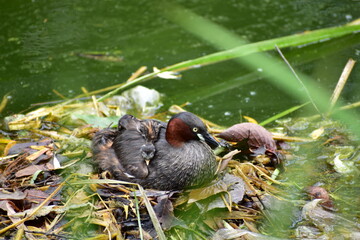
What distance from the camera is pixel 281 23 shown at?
8078 millimetres

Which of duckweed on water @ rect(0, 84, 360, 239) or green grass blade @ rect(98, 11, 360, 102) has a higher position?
green grass blade @ rect(98, 11, 360, 102)

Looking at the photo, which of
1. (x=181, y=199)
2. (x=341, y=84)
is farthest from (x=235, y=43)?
(x=181, y=199)

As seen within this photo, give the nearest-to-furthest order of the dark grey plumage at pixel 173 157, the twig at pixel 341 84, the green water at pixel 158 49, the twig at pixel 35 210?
1. the twig at pixel 35 210
2. the dark grey plumage at pixel 173 157
3. the twig at pixel 341 84
4. the green water at pixel 158 49

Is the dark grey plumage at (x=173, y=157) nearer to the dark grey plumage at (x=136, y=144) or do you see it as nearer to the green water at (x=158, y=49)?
the dark grey plumage at (x=136, y=144)

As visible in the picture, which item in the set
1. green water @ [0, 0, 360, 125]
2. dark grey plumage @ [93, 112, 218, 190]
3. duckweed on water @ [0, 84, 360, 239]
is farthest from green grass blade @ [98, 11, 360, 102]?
dark grey plumage @ [93, 112, 218, 190]

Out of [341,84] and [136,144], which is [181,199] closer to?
[136,144]

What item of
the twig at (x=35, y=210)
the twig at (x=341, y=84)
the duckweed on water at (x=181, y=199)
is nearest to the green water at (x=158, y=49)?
the twig at (x=341, y=84)

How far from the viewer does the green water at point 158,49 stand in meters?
6.55

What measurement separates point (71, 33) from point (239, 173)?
15.0ft

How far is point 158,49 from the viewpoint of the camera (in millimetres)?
7688

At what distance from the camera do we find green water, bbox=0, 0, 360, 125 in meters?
6.55

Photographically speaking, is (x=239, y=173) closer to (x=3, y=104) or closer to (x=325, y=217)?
(x=325, y=217)

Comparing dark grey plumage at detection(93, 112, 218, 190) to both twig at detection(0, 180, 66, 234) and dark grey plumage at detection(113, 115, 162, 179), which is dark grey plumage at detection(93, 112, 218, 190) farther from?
twig at detection(0, 180, 66, 234)

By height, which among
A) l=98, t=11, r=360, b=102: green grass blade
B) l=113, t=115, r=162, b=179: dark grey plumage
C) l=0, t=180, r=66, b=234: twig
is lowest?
l=0, t=180, r=66, b=234: twig
